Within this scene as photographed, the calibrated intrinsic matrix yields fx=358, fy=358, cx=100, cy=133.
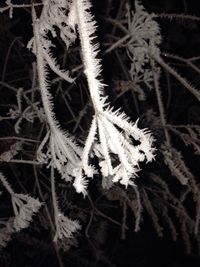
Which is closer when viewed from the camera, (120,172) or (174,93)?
(120,172)

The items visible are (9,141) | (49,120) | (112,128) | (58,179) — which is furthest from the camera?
(58,179)

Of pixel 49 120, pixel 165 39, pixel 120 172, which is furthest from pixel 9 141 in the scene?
pixel 165 39

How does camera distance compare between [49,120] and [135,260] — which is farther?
[135,260]

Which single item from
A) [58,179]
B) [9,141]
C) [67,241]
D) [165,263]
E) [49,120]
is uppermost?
[49,120]

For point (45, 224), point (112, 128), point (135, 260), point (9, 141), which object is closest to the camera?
point (112, 128)

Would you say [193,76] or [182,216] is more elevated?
[193,76]

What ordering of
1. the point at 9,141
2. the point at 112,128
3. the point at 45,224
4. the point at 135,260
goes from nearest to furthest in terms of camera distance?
the point at 112,128
the point at 9,141
the point at 45,224
the point at 135,260

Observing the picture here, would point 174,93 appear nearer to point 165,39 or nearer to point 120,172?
point 165,39

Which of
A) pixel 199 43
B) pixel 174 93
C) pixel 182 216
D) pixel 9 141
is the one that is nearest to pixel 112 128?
pixel 9 141

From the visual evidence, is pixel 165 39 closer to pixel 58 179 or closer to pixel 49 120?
pixel 58 179
